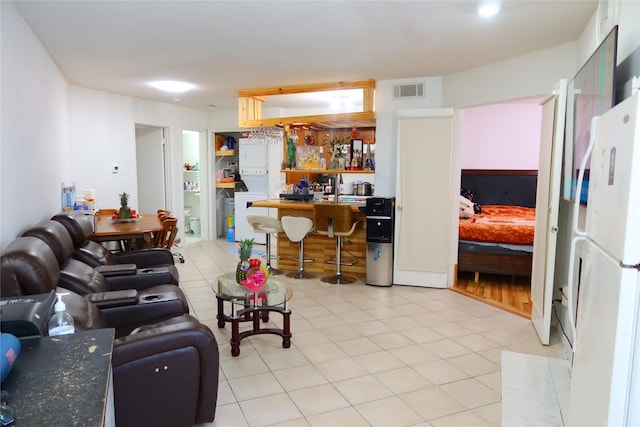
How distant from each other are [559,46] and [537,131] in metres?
3.60

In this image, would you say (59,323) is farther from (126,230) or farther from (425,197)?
(425,197)

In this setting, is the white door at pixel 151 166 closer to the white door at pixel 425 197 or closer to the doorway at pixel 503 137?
the white door at pixel 425 197

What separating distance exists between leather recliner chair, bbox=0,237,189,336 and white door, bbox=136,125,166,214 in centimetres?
436

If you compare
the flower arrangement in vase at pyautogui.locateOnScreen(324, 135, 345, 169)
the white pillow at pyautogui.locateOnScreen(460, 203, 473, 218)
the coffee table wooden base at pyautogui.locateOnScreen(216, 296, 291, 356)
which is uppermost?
the flower arrangement in vase at pyautogui.locateOnScreen(324, 135, 345, 169)

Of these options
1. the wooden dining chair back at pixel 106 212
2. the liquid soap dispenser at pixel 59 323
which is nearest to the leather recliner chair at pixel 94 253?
the liquid soap dispenser at pixel 59 323

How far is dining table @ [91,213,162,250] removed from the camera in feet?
13.7

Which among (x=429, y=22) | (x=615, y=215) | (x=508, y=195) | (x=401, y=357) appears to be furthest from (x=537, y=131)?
(x=615, y=215)

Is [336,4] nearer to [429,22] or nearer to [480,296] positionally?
[429,22]

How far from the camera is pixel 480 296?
4.73 metres

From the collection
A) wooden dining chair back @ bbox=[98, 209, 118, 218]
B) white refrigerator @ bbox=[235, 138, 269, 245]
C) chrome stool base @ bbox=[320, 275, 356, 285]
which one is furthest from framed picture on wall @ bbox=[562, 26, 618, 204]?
wooden dining chair back @ bbox=[98, 209, 118, 218]

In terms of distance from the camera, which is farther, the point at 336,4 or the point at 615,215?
the point at 336,4

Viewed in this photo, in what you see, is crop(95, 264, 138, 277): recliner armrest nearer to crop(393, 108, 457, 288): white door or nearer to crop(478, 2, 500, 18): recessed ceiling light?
crop(393, 108, 457, 288): white door

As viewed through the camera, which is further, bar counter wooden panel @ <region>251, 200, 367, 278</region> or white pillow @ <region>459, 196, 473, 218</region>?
white pillow @ <region>459, 196, 473, 218</region>

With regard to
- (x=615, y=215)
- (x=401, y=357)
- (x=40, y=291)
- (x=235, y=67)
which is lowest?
(x=401, y=357)
